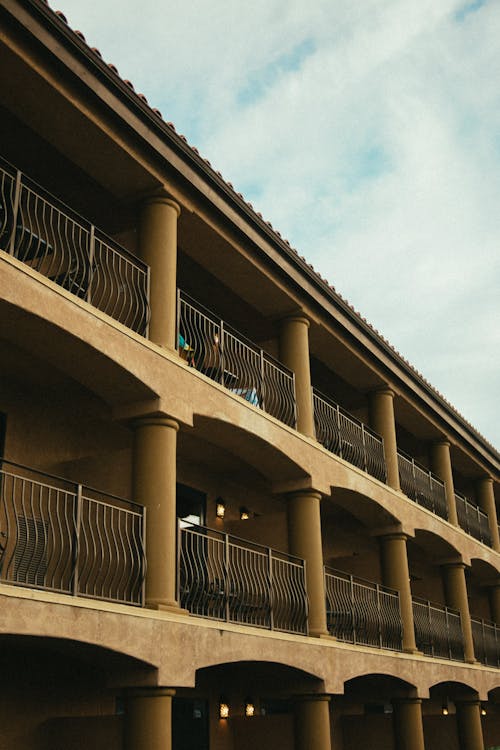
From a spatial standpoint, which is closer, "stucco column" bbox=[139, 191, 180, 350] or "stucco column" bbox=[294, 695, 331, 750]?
"stucco column" bbox=[139, 191, 180, 350]

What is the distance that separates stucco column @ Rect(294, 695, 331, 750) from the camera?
14273 mm

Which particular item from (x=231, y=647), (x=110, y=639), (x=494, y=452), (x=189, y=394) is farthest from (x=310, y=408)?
(x=494, y=452)

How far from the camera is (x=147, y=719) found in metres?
10.4

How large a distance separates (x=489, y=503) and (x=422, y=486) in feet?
21.3

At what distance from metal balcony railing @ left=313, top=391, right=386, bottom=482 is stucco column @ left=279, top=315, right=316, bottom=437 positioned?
2.37 feet

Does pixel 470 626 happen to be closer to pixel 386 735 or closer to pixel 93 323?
pixel 386 735

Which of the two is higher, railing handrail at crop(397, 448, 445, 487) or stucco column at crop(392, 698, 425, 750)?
railing handrail at crop(397, 448, 445, 487)

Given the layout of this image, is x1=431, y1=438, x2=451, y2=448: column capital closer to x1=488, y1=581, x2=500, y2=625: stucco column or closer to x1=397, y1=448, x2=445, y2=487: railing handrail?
x1=397, y1=448, x2=445, y2=487: railing handrail

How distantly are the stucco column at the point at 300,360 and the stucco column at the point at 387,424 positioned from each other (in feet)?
12.7

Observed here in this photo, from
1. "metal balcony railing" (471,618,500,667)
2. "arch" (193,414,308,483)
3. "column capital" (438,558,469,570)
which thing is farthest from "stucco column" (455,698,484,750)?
"arch" (193,414,308,483)

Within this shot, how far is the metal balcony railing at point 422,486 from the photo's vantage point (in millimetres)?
21609

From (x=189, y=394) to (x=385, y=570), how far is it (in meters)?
8.93

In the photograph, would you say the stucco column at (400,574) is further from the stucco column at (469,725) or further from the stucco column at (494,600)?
the stucco column at (494,600)

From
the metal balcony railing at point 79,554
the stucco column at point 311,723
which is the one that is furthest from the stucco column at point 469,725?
the metal balcony railing at point 79,554
